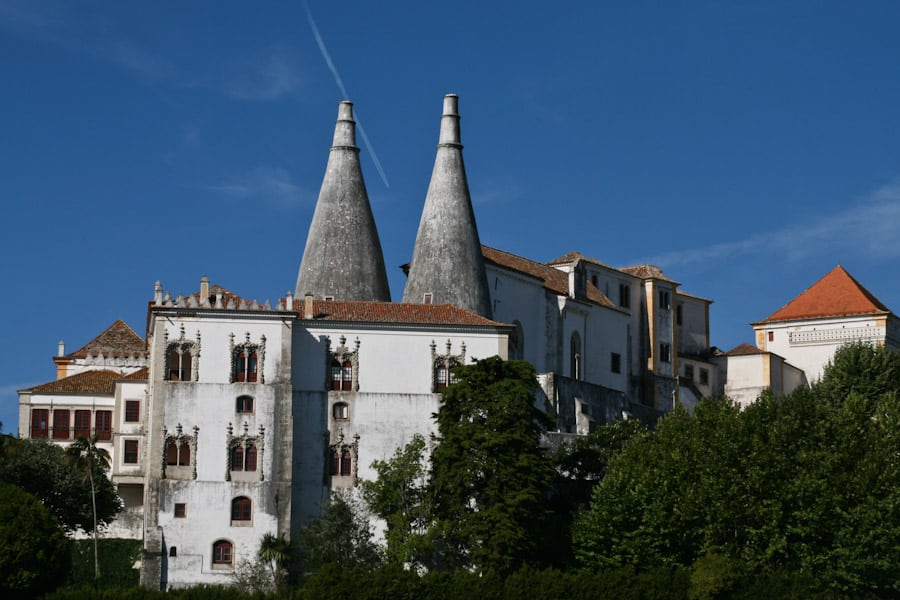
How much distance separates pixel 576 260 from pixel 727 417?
26743mm

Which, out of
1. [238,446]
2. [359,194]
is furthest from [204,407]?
[359,194]

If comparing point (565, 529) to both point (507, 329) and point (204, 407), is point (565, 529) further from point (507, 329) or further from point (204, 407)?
point (204, 407)

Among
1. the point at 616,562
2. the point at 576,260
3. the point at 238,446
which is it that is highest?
the point at 576,260

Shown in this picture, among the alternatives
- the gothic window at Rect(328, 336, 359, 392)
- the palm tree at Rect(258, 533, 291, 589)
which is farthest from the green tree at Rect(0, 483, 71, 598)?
the gothic window at Rect(328, 336, 359, 392)

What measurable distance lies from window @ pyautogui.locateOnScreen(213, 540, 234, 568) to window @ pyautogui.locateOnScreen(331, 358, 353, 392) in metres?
8.50

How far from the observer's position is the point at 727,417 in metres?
72.7

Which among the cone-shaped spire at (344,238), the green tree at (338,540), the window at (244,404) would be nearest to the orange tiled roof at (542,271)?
the cone-shaped spire at (344,238)

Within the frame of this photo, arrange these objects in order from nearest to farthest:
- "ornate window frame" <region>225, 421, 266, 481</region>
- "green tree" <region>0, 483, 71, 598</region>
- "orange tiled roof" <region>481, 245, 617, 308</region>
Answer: "green tree" <region>0, 483, 71, 598</region>
"ornate window frame" <region>225, 421, 266, 481</region>
"orange tiled roof" <region>481, 245, 617, 308</region>

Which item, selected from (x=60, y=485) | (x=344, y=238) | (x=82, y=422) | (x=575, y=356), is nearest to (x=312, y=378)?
(x=344, y=238)

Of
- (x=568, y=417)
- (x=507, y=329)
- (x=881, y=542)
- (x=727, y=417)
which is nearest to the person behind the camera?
(x=881, y=542)

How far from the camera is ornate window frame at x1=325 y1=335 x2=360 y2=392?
7788 centimetres

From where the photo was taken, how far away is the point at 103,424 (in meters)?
88.4

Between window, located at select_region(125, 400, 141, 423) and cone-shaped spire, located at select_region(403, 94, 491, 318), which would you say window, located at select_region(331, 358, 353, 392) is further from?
window, located at select_region(125, 400, 141, 423)

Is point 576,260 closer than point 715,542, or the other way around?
point 715,542
